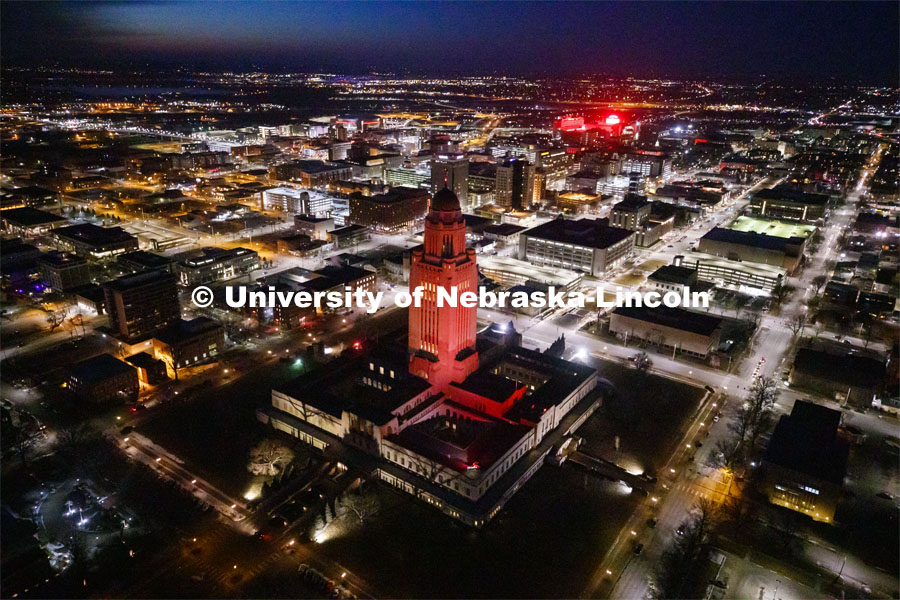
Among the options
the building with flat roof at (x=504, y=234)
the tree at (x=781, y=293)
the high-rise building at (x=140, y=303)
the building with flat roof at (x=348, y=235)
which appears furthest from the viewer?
the building with flat roof at (x=504, y=234)

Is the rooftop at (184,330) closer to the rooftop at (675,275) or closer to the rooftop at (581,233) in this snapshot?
the rooftop at (581,233)

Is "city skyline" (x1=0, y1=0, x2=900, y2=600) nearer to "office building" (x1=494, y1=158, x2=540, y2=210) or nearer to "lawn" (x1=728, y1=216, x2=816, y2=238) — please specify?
"lawn" (x1=728, y1=216, x2=816, y2=238)

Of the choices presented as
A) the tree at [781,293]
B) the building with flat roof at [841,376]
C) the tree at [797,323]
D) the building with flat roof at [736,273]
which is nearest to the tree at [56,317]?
the building with flat roof at [841,376]

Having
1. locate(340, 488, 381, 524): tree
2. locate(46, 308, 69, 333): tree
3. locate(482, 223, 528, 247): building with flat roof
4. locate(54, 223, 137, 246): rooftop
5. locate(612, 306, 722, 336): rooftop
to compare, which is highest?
locate(54, 223, 137, 246): rooftop

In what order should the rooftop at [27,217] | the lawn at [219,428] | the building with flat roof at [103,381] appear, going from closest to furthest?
the lawn at [219,428] → the building with flat roof at [103,381] → the rooftop at [27,217]

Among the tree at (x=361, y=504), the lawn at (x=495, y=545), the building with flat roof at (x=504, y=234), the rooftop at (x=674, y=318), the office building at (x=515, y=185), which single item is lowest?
the lawn at (x=495, y=545)

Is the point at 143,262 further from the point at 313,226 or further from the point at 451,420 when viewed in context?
the point at 451,420

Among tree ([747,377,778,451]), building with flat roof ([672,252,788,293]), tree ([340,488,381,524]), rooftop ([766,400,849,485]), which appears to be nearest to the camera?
tree ([340,488,381,524])

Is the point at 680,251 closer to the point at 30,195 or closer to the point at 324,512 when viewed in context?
the point at 324,512

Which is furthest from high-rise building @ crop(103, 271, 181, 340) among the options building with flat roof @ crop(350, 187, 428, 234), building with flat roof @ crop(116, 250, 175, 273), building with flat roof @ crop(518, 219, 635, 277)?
building with flat roof @ crop(518, 219, 635, 277)
